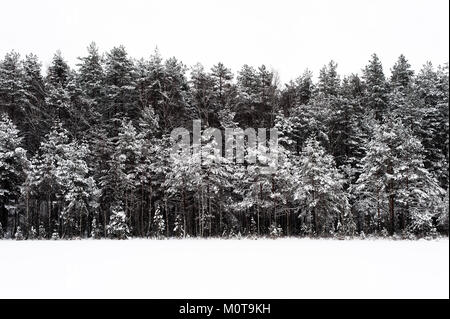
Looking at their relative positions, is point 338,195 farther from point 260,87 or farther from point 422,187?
point 260,87

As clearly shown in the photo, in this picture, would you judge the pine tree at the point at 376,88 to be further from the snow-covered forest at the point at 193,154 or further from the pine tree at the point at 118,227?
the pine tree at the point at 118,227

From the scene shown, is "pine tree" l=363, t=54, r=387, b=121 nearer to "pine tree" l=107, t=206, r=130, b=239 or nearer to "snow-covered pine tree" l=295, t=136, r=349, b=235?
"snow-covered pine tree" l=295, t=136, r=349, b=235

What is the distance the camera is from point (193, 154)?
2845 cm

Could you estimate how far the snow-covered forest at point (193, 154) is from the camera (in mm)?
26156

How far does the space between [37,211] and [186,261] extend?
2302cm

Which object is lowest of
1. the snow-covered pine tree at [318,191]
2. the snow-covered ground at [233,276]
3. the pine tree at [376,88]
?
the snow-covered ground at [233,276]

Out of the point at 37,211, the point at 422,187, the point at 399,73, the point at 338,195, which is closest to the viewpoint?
the point at 422,187

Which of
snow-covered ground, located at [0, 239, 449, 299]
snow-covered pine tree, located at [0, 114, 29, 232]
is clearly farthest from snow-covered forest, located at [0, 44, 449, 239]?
snow-covered ground, located at [0, 239, 449, 299]

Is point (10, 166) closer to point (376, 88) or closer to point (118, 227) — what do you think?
point (118, 227)

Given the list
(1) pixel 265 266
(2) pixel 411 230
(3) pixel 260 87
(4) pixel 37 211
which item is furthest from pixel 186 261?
(3) pixel 260 87

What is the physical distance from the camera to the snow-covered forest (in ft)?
85.8

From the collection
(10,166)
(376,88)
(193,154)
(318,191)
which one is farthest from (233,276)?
(376,88)

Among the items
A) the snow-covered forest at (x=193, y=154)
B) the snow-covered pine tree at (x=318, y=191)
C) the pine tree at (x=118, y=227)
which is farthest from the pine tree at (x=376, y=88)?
the pine tree at (x=118, y=227)

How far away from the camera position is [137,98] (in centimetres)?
3553
